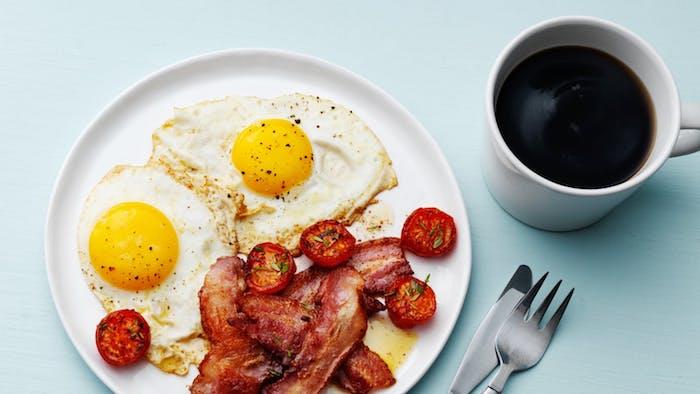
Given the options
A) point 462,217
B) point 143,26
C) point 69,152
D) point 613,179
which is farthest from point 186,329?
point 613,179

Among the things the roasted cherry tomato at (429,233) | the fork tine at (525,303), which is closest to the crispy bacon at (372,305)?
the roasted cherry tomato at (429,233)

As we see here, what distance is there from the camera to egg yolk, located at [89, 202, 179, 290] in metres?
2.85

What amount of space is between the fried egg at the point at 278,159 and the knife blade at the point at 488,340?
22.5 inches

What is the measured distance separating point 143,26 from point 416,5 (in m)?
1.09

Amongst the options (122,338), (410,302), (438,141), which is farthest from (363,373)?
(438,141)

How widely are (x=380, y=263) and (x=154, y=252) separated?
2.54 ft

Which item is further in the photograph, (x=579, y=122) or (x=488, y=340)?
(x=488, y=340)

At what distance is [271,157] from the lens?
2.99 metres

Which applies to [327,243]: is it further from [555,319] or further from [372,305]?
[555,319]

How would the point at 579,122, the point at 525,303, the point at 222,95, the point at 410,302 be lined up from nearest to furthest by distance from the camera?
the point at 579,122, the point at 410,302, the point at 525,303, the point at 222,95

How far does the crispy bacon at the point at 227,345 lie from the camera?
2.73 metres

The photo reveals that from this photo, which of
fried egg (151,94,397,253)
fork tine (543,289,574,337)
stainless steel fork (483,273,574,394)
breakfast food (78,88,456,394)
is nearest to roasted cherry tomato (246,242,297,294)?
breakfast food (78,88,456,394)

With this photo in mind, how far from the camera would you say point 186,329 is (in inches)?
112

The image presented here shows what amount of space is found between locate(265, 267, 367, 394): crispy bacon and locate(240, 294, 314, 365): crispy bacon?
31mm
